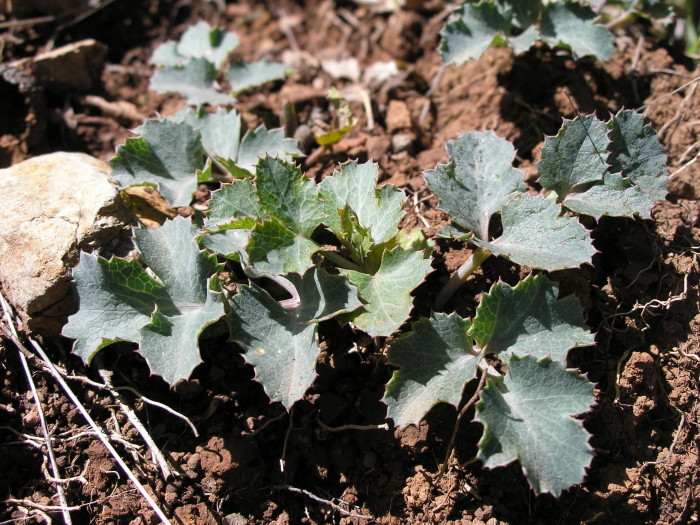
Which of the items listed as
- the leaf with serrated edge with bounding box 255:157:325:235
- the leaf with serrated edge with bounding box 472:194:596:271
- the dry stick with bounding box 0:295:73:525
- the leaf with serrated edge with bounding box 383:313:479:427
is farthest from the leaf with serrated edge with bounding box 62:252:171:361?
the leaf with serrated edge with bounding box 472:194:596:271

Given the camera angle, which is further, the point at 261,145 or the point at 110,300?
the point at 261,145

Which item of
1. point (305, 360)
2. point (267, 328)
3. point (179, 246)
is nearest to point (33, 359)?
point (179, 246)

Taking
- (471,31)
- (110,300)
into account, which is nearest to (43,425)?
(110,300)

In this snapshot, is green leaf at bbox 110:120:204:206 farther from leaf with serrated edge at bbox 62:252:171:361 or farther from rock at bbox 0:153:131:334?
leaf with serrated edge at bbox 62:252:171:361

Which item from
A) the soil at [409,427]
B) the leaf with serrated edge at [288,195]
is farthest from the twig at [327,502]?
the leaf with serrated edge at [288,195]

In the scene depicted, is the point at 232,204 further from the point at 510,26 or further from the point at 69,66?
the point at 69,66

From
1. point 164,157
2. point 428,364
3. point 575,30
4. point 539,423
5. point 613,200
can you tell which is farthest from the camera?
point 575,30

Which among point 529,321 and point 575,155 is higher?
point 575,155
